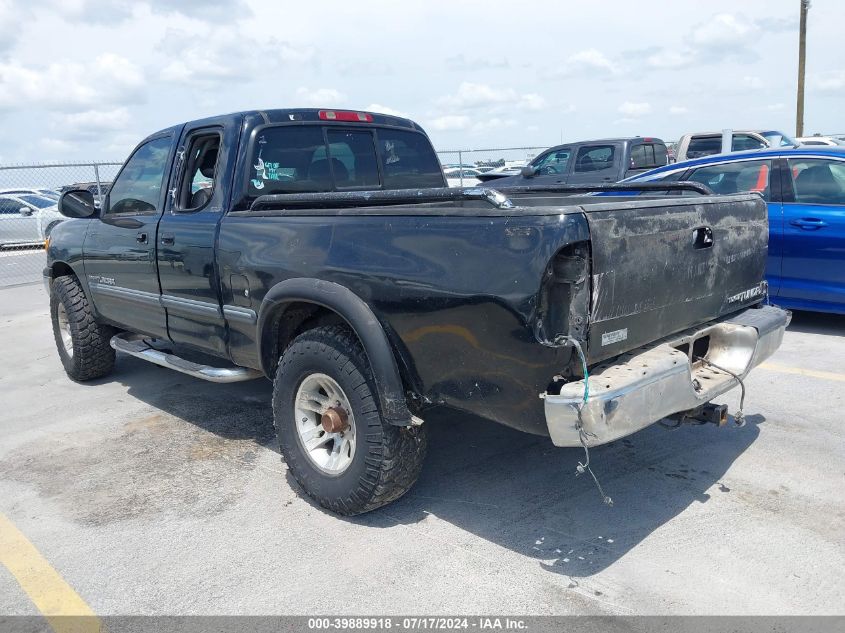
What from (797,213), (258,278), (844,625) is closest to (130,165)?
(258,278)

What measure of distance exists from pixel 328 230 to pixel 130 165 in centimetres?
255

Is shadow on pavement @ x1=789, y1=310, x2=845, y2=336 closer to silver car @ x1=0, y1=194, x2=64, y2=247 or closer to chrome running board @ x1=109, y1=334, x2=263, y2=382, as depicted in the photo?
chrome running board @ x1=109, y1=334, x2=263, y2=382

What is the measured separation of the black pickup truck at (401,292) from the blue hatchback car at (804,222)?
→ 2.66 m

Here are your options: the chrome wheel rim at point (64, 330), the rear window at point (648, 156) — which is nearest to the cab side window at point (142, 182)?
the chrome wheel rim at point (64, 330)

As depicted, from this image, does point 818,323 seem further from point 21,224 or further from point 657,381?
point 21,224

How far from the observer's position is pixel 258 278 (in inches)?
152

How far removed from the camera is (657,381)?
9.61 feet

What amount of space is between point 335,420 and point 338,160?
1963mm

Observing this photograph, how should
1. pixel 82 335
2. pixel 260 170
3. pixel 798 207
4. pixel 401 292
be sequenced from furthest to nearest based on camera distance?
pixel 798 207 → pixel 82 335 → pixel 260 170 → pixel 401 292

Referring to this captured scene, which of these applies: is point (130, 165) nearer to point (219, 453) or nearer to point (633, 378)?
point (219, 453)

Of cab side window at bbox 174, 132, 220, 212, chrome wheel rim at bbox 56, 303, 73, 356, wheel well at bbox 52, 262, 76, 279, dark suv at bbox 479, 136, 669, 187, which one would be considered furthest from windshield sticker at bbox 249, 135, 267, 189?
dark suv at bbox 479, 136, 669, 187

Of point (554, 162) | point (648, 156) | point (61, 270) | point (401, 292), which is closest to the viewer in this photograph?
point (401, 292)

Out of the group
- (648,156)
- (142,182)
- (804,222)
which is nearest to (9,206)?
(648,156)

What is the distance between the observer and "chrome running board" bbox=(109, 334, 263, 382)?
14.2 ft
